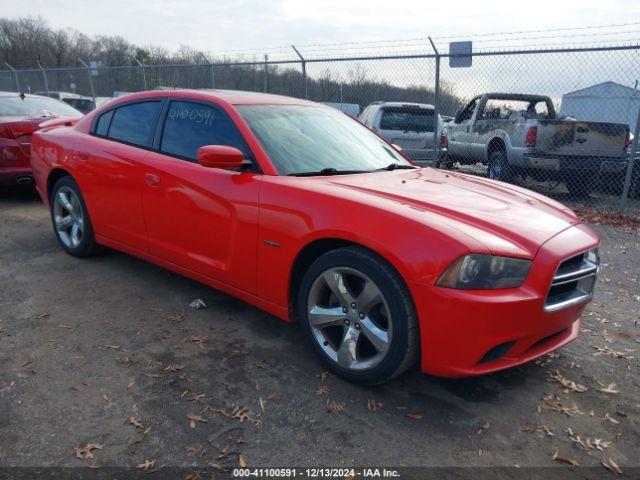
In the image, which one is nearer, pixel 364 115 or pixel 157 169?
pixel 157 169

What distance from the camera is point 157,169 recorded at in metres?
3.60

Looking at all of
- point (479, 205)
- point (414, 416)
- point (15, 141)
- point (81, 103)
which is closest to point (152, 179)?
point (479, 205)

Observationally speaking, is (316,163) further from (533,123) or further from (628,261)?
(533,123)

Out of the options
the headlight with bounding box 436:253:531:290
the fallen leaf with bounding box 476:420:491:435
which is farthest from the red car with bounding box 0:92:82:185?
the fallen leaf with bounding box 476:420:491:435

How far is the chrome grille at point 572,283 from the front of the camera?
2479mm

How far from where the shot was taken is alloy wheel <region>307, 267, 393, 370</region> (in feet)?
8.45

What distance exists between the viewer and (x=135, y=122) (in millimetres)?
4051

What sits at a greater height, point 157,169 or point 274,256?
point 157,169

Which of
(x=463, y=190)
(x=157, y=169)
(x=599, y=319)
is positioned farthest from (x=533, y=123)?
(x=157, y=169)

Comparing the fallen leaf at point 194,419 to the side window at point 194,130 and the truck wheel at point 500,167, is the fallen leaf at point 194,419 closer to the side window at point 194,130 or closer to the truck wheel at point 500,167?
the side window at point 194,130

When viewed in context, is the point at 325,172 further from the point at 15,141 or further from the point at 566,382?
the point at 15,141

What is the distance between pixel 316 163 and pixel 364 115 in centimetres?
683

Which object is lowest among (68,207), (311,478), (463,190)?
(311,478)

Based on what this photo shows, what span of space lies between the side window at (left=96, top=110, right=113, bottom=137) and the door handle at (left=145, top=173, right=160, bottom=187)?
98cm
